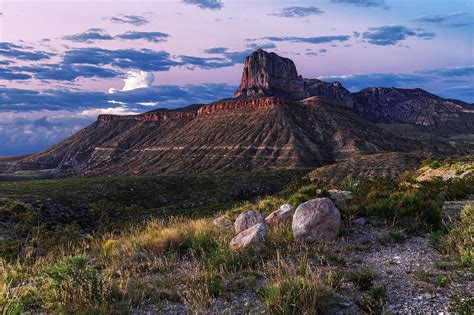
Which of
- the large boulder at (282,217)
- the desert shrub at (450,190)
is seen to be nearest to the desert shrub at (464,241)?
the large boulder at (282,217)

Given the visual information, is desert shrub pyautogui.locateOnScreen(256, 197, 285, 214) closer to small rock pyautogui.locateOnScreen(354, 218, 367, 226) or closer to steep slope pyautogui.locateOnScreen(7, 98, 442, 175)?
small rock pyautogui.locateOnScreen(354, 218, 367, 226)

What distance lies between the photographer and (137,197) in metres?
62.7

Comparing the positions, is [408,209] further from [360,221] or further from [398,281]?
[398,281]

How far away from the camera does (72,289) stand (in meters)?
7.05

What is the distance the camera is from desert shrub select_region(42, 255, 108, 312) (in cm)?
671

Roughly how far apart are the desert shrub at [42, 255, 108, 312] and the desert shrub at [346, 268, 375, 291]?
14.7 feet

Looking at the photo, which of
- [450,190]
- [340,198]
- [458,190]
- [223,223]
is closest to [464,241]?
[340,198]

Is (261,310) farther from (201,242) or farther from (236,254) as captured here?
(201,242)

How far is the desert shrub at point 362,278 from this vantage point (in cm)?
712

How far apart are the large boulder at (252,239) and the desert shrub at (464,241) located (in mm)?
4219

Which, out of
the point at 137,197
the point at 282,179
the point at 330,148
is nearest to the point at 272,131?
the point at 330,148

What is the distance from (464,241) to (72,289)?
8184mm

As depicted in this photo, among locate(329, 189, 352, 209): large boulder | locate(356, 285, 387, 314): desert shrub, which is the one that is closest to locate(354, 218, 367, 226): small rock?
locate(329, 189, 352, 209): large boulder

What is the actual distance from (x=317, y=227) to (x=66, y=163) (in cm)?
18075
